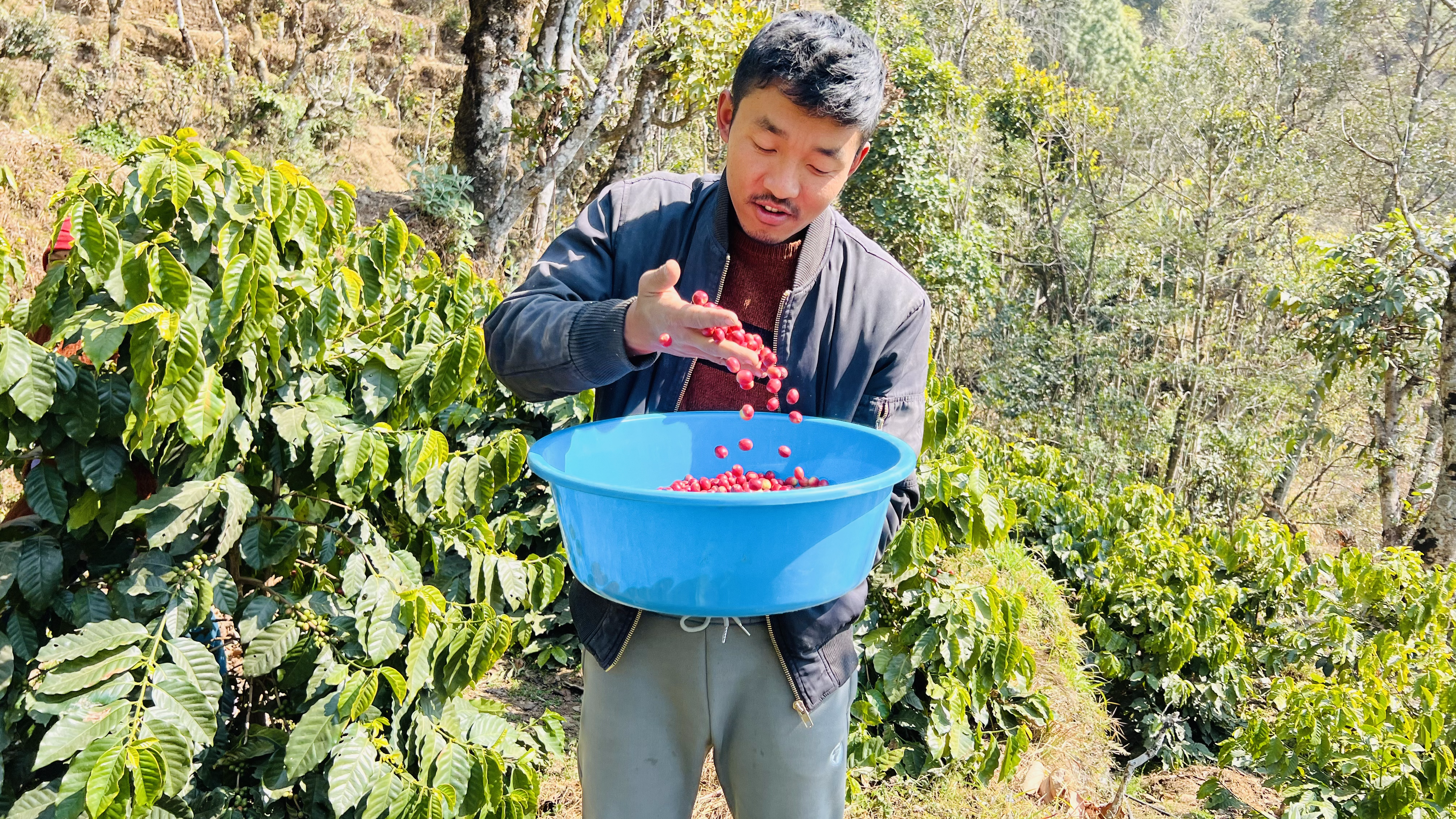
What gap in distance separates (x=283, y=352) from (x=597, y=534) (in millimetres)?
971

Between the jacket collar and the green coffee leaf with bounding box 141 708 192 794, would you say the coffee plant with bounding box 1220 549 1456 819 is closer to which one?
the jacket collar

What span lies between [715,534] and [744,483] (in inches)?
10.7

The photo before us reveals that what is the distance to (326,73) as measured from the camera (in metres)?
15.3

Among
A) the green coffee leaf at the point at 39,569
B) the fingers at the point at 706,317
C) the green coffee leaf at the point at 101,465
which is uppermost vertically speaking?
the fingers at the point at 706,317

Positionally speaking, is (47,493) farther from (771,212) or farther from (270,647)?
(771,212)

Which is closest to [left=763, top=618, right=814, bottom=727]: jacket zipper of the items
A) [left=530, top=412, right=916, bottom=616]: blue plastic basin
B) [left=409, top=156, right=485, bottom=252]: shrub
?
[left=530, top=412, right=916, bottom=616]: blue plastic basin

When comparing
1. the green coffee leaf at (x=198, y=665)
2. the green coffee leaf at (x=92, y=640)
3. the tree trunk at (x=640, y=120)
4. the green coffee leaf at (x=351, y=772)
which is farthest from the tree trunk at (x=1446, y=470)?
the green coffee leaf at (x=92, y=640)

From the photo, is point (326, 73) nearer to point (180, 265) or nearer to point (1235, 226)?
point (1235, 226)

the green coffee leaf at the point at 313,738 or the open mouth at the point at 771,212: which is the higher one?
the open mouth at the point at 771,212

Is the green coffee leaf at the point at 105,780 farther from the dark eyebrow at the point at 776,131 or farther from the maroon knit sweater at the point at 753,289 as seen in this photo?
the dark eyebrow at the point at 776,131

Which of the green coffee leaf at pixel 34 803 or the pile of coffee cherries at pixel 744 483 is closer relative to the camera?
the pile of coffee cherries at pixel 744 483

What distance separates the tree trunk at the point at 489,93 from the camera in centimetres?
677

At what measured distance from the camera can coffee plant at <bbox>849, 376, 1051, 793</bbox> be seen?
2.66m

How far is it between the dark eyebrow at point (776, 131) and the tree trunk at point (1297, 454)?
29.9 ft
